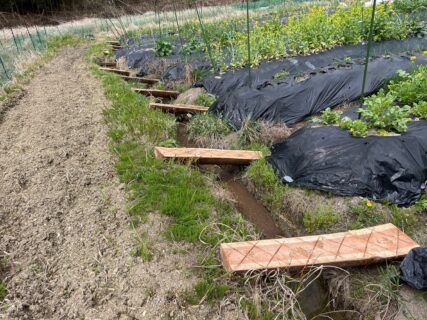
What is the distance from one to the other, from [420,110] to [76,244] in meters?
4.13

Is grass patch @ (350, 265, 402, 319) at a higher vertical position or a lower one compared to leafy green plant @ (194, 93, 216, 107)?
lower

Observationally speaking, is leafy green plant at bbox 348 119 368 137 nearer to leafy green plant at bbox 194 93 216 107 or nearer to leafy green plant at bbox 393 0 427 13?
leafy green plant at bbox 194 93 216 107

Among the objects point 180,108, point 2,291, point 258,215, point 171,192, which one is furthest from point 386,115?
point 2,291

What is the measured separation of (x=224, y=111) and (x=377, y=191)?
8.80ft

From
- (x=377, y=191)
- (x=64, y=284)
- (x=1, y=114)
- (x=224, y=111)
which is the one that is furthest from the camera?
(x=1, y=114)

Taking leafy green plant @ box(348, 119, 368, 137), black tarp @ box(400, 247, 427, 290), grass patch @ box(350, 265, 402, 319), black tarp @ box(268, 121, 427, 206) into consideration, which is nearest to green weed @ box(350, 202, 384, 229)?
black tarp @ box(268, 121, 427, 206)

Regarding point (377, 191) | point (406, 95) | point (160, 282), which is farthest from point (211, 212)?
point (406, 95)

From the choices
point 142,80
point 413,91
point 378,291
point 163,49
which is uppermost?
point 163,49

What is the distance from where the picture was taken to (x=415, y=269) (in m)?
2.42

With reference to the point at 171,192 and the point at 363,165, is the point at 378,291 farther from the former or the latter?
the point at 171,192

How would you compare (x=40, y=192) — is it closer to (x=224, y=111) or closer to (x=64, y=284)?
(x=64, y=284)

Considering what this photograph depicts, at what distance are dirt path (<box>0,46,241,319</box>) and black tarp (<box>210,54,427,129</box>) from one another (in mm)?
2136

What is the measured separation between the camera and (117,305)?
93.0 inches

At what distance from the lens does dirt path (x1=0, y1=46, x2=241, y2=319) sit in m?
2.36
